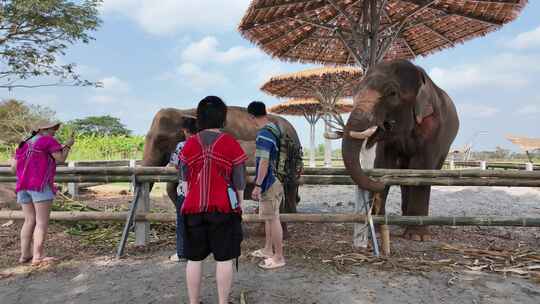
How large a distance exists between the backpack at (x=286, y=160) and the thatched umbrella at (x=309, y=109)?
63.7ft

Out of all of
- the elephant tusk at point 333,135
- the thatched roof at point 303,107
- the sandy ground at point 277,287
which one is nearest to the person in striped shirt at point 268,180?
the sandy ground at point 277,287

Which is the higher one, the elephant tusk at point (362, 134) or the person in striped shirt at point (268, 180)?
the elephant tusk at point (362, 134)

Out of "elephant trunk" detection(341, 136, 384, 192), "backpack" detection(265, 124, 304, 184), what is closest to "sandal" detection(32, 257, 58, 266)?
"backpack" detection(265, 124, 304, 184)

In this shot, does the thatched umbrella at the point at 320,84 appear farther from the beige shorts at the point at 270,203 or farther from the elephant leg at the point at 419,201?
the beige shorts at the point at 270,203

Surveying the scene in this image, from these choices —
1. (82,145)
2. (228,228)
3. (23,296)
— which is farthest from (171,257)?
(82,145)

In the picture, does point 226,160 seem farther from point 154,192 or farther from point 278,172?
point 154,192

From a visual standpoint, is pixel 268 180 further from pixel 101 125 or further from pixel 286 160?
pixel 101 125

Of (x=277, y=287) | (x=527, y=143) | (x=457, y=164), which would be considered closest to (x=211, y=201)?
(x=277, y=287)

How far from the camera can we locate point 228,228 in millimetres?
2881

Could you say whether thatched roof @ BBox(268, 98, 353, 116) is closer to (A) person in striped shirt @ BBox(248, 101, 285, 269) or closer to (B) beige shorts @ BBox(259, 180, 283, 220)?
(A) person in striped shirt @ BBox(248, 101, 285, 269)

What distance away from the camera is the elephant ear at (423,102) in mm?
5195

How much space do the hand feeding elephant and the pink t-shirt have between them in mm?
3319

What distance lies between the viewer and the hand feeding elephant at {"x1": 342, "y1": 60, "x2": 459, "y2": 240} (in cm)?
452

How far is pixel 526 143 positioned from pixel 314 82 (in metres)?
10.2
